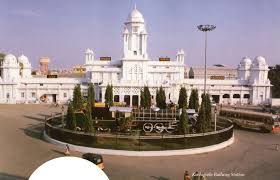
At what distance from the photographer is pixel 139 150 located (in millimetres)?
22859

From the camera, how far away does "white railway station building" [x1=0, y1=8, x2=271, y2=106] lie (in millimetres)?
57078

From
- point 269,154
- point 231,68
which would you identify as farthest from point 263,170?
point 231,68

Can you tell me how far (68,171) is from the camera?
22.5 feet

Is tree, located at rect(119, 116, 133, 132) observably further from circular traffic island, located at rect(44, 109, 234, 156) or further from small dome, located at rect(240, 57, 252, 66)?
small dome, located at rect(240, 57, 252, 66)

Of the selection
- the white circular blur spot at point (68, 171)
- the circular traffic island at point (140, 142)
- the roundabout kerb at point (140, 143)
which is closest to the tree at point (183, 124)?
the circular traffic island at point (140, 142)

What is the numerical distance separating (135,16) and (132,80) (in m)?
17.0

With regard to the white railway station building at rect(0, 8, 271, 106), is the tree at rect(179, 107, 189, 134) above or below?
below

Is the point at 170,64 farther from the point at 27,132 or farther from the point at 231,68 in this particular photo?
the point at 231,68

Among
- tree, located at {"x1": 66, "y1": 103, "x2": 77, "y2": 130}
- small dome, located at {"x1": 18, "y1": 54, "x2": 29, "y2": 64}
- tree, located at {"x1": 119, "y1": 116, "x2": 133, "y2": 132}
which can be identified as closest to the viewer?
tree, located at {"x1": 66, "y1": 103, "x2": 77, "y2": 130}

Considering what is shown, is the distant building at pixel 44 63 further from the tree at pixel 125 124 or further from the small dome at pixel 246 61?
the tree at pixel 125 124

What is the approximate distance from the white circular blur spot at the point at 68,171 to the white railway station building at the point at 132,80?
1867 inches

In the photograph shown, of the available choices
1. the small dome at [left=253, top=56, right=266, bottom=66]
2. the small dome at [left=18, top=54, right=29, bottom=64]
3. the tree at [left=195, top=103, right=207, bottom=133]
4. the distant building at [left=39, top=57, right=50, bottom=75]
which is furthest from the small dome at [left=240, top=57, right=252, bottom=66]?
the distant building at [left=39, top=57, right=50, bottom=75]

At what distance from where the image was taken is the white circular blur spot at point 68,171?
6793mm

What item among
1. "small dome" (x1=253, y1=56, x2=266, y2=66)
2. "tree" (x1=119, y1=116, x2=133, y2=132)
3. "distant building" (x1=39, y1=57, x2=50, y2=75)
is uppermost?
"distant building" (x1=39, y1=57, x2=50, y2=75)
